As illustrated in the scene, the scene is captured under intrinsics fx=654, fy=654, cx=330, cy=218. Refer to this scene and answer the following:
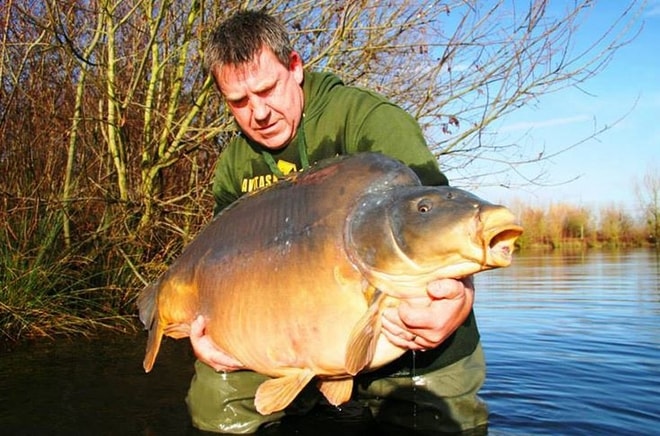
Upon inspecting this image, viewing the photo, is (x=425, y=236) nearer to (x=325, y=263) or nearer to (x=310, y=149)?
(x=325, y=263)

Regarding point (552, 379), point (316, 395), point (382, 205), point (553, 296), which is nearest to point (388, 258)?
point (382, 205)

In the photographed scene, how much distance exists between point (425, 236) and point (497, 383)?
8.31ft

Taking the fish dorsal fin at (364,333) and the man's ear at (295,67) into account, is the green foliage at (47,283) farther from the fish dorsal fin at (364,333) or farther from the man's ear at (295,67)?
the fish dorsal fin at (364,333)

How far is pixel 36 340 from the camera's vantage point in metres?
5.71

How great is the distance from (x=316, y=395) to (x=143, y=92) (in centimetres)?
474

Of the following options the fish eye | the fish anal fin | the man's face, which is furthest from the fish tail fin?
the fish eye

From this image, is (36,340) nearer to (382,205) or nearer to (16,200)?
(16,200)

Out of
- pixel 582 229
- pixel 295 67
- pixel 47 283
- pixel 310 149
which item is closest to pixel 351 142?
pixel 310 149

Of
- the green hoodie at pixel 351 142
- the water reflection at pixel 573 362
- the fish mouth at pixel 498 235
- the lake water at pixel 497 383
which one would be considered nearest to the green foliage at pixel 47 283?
the lake water at pixel 497 383

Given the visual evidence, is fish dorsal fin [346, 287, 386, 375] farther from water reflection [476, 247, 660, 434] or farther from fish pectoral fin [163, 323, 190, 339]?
water reflection [476, 247, 660, 434]

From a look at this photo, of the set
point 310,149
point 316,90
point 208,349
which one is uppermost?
point 316,90

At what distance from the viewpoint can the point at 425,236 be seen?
1.96 m

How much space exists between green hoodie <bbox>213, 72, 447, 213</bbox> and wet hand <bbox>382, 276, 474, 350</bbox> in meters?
0.58

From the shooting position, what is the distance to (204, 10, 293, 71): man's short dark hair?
9.57ft
